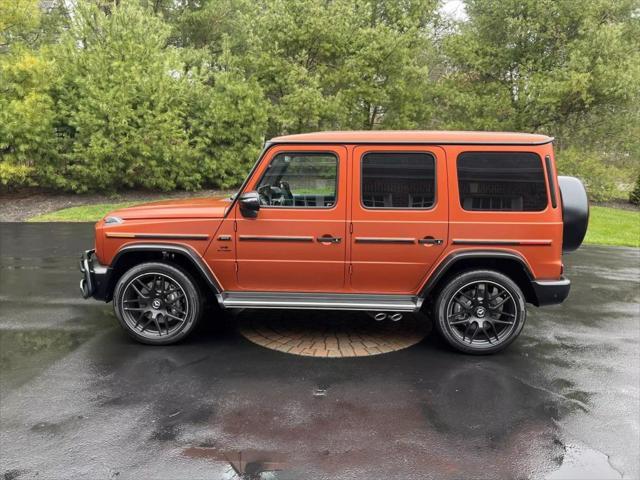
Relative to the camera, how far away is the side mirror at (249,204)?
14.5ft

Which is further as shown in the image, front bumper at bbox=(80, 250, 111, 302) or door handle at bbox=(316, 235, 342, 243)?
front bumper at bbox=(80, 250, 111, 302)

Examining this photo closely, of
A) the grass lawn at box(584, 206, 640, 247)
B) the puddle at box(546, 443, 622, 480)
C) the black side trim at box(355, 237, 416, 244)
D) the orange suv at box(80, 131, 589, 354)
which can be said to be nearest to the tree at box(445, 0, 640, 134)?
the grass lawn at box(584, 206, 640, 247)

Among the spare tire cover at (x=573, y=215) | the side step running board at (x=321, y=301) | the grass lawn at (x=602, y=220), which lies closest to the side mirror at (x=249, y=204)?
the side step running board at (x=321, y=301)

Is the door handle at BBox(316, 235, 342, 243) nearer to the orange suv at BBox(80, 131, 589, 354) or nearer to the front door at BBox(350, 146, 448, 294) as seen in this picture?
the orange suv at BBox(80, 131, 589, 354)

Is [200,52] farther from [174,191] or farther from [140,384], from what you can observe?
[140,384]

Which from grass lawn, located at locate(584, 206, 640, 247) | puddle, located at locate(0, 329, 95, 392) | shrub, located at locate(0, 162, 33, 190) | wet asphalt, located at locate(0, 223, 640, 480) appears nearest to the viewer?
wet asphalt, located at locate(0, 223, 640, 480)

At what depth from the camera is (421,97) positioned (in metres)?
18.4

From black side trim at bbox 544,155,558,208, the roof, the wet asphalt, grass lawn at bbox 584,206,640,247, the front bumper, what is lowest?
grass lawn at bbox 584,206,640,247

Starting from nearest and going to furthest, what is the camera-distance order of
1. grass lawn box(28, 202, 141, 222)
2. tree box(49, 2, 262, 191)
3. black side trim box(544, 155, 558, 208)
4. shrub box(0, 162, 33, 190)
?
black side trim box(544, 155, 558, 208)
grass lawn box(28, 202, 141, 222)
shrub box(0, 162, 33, 190)
tree box(49, 2, 262, 191)

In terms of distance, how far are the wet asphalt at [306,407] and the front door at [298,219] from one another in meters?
0.84

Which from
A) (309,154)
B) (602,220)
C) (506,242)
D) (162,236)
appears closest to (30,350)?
(162,236)

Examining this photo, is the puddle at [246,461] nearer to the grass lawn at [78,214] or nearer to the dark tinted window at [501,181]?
the dark tinted window at [501,181]

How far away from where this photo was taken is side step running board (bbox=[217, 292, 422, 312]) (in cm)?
451

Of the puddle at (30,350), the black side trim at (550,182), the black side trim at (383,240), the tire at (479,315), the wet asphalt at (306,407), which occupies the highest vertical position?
the black side trim at (550,182)
